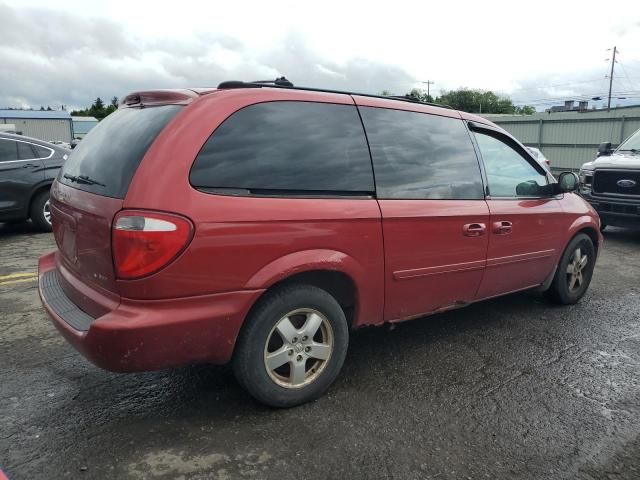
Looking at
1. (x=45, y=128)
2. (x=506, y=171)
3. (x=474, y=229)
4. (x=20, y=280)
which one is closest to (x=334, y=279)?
(x=474, y=229)

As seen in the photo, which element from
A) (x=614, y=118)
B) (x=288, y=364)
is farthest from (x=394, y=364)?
(x=614, y=118)

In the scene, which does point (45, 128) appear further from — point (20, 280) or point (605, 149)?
point (605, 149)

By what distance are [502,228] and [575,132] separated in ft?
60.6

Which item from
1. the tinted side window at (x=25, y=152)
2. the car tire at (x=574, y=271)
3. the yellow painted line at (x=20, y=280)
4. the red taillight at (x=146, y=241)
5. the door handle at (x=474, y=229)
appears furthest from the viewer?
the tinted side window at (x=25, y=152)

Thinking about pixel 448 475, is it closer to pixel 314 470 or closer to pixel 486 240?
pixel 314 470

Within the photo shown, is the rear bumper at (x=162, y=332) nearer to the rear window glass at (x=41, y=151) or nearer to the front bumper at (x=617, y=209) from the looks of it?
the rear window glass at (x=41, y=151)

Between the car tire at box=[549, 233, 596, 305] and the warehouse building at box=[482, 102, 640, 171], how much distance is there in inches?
584

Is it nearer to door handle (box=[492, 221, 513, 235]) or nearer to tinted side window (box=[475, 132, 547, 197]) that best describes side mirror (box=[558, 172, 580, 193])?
tinted side window (box=[475, 132, 547, 197])

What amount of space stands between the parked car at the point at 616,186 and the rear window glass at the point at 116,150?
718cm

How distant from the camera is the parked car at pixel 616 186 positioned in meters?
7.60

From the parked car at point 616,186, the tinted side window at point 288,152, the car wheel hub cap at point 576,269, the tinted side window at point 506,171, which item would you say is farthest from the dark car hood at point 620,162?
the tinted side window at point 288,152

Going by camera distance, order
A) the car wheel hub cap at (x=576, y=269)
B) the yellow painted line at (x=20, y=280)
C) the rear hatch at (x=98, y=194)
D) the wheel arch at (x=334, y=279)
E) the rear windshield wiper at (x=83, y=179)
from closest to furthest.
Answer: the rear hatch at (x=98, y=194)
the wheel arch at (x=334, y=279)
the rear windshield wiper at (x=83, y=179)
the car wheel hub cap at (x=576, y=269)
the yellow painted line at (x=20, y=280)

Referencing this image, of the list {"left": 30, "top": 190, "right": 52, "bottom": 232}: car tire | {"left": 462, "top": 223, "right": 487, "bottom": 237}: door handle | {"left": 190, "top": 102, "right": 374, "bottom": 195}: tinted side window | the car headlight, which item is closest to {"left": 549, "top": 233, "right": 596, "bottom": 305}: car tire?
{"left": 462, "top": 223, "right": 487, "bottom": 237}: door handle

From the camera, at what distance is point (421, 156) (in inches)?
135
